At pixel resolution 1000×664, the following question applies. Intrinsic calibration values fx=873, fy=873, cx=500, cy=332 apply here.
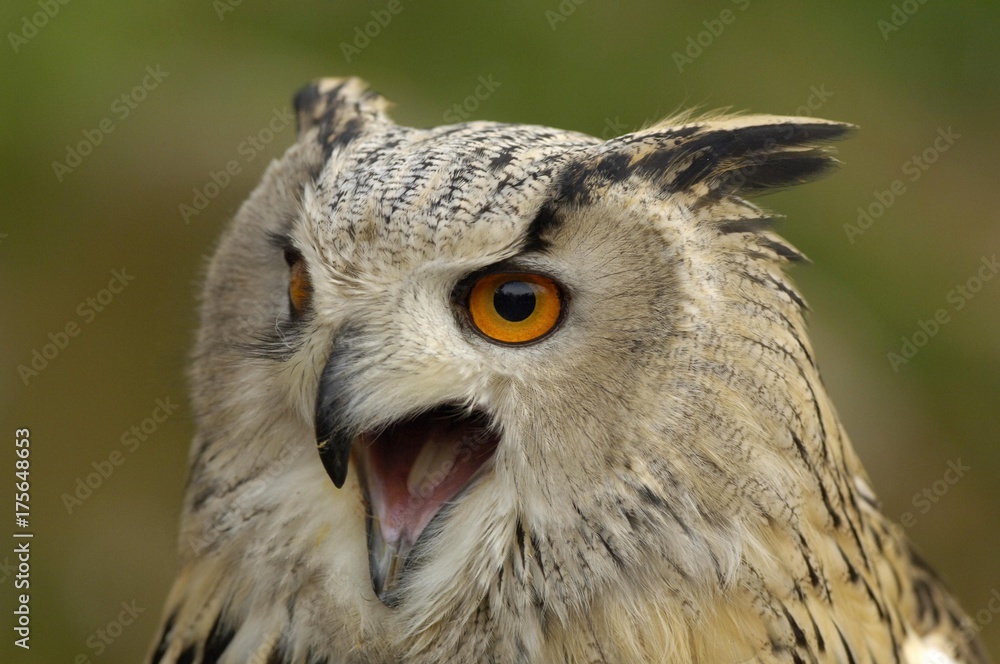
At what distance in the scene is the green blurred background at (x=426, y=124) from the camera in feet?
9.01

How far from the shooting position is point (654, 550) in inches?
41.7

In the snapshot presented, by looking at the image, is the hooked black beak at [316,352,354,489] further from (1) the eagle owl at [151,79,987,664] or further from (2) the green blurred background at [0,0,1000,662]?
(2) the green blurred background at [0,0,1000,662]

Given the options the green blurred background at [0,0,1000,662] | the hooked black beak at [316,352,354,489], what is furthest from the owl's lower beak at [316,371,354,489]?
the green blurred background at [0,0,1000,662]

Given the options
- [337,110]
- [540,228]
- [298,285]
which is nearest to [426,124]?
[337,110]

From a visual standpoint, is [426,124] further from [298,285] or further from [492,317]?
[492,317]

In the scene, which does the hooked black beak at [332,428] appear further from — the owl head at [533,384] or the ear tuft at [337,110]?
the ear tuft at [337,110]

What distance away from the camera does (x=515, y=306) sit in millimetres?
1038

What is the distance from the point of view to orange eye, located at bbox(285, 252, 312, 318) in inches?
45.4

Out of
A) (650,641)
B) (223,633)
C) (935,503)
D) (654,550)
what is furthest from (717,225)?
(935,503)

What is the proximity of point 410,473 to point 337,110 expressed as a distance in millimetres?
593

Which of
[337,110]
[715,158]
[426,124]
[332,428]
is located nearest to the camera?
[332,428]

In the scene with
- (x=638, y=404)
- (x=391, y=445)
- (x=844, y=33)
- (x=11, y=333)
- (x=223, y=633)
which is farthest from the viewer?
(x=844, y=33)

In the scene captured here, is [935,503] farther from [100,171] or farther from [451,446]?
[100,171]

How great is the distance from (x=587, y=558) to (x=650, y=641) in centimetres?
14
